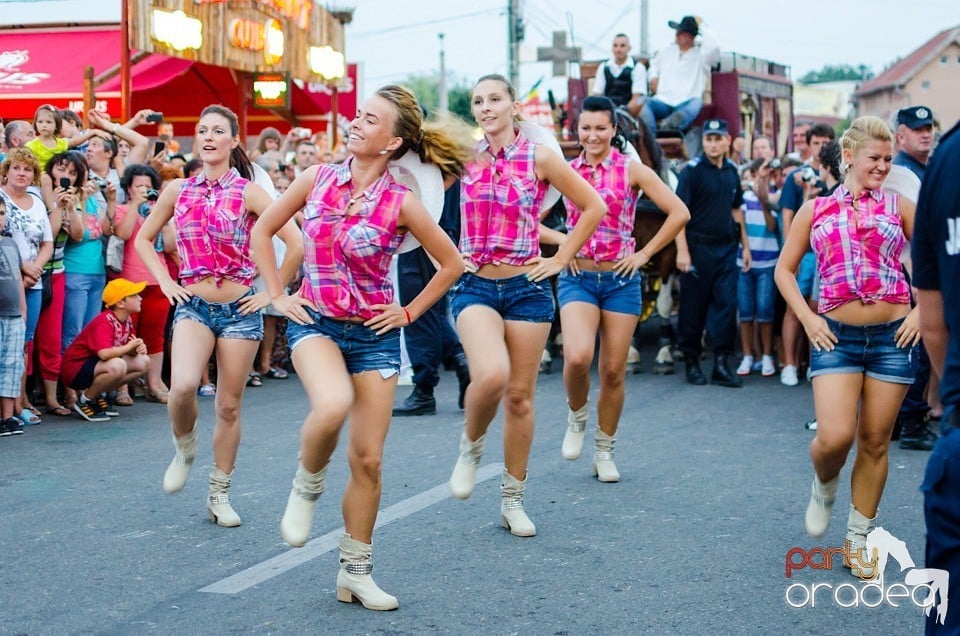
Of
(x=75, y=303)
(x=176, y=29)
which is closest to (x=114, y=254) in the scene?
(x=75, y=303)

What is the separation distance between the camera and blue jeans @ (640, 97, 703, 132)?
566 inches

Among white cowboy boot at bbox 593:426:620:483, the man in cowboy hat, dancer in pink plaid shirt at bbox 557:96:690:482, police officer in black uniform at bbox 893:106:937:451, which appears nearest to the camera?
dancer in pink plaid shirt at bbox 557:96:690:482

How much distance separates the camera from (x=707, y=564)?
5762 mm

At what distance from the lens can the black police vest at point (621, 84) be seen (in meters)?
14.7

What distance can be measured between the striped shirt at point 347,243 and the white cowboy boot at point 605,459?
2.85 meters

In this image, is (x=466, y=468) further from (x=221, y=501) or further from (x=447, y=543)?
(x=221, y=501)

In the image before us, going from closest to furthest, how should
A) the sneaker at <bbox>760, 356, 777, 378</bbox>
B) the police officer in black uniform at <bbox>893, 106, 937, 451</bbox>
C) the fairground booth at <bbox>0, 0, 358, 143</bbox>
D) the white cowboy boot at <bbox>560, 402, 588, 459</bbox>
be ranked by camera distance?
the white cowboy boot at <bbox>560, 402, 588, 459</bbox> < the police officer in black uniform at <bbox>893, 106, 937, 451</bbox> < the sneaker at <bbox>760, 356, 777, 378</bbox> < the fairground booth at <bbox>0, 0, 358, 143</bbox>

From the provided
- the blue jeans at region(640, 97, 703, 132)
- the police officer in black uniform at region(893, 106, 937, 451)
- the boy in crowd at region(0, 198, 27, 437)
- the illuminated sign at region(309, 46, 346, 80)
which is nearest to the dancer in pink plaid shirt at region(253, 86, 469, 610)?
the police officer in black uniform at region(893, 106, 937, 451)

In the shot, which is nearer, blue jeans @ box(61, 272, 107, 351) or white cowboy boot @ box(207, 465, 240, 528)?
white cowboy boot @ box(207, 465, 240, 528)

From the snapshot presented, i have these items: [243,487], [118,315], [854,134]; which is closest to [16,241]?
[118,315]

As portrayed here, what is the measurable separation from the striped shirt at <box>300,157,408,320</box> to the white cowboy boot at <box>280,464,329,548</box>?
65cm

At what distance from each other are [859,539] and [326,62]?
898 inches

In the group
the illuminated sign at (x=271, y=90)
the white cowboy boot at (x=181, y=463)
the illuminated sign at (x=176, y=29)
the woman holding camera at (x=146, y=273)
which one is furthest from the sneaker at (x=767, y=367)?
the illuminated sign at (x=271, y=90)

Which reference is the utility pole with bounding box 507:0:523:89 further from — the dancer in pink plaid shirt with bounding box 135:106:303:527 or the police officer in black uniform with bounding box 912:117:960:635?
the police officer in black uniform with bounding box 912:117:960:635
